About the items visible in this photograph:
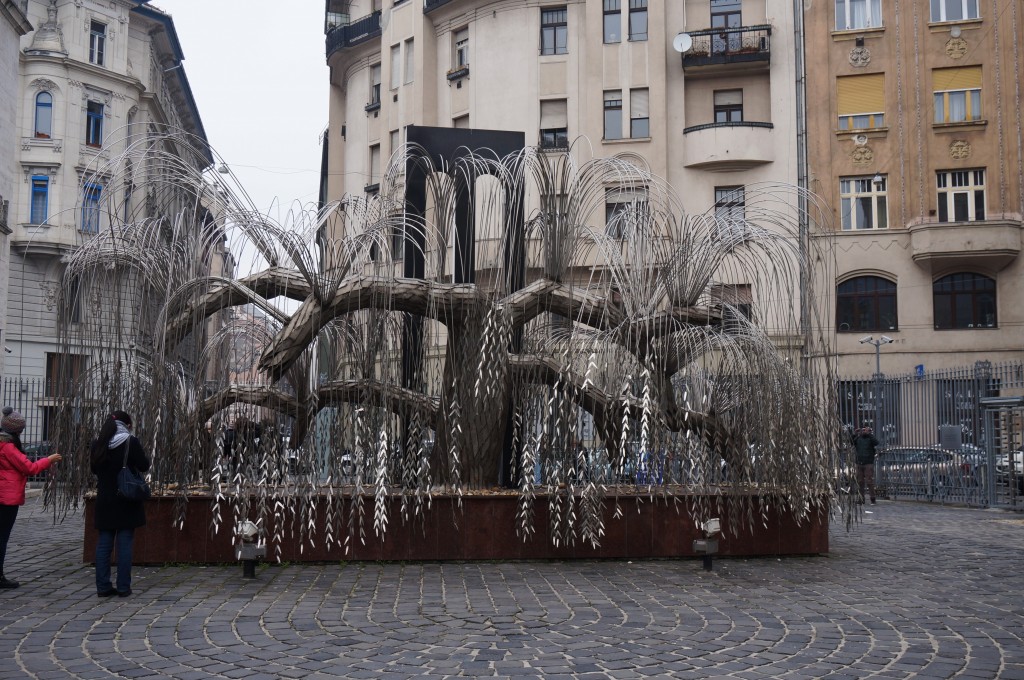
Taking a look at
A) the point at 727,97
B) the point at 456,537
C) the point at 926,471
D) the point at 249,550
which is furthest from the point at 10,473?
the point at 727,97

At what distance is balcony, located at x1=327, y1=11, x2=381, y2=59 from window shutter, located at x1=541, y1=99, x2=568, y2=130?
8684mm

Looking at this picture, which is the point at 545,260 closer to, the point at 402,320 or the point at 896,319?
the point at 402,320

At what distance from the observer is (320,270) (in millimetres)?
11500

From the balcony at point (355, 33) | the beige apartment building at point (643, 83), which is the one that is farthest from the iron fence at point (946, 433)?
the balcony at point (355, 33)

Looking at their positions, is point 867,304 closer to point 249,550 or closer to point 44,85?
point 249,550

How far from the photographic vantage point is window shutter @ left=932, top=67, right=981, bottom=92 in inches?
1341

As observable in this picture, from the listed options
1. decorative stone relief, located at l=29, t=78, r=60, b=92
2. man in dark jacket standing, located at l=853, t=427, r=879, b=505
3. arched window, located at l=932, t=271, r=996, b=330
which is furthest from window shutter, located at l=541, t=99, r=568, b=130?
decorative stone relief, located at l=29, t=78, r=60, b=92

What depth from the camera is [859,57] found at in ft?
114

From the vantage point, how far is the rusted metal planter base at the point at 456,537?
11.3m

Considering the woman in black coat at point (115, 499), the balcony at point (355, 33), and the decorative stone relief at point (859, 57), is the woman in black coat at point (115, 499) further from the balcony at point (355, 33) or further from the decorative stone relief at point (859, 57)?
the balcony at point (355, 33)

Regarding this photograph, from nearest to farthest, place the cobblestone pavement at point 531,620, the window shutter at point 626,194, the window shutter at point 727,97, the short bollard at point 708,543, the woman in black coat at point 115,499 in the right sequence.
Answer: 1. the cobblestone pavement at point 531,620
2. the woman in black coat at point 115,499
3. the short bollard at point 708,543
4. the window shutter at point 626,194
5. the window shutter at point 727,97

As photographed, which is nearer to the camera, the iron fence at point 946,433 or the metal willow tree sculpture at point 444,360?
the metal willow tree sculpture at point 444,360

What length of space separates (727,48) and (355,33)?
50.0ft

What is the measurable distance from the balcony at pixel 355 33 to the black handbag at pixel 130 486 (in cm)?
3360
